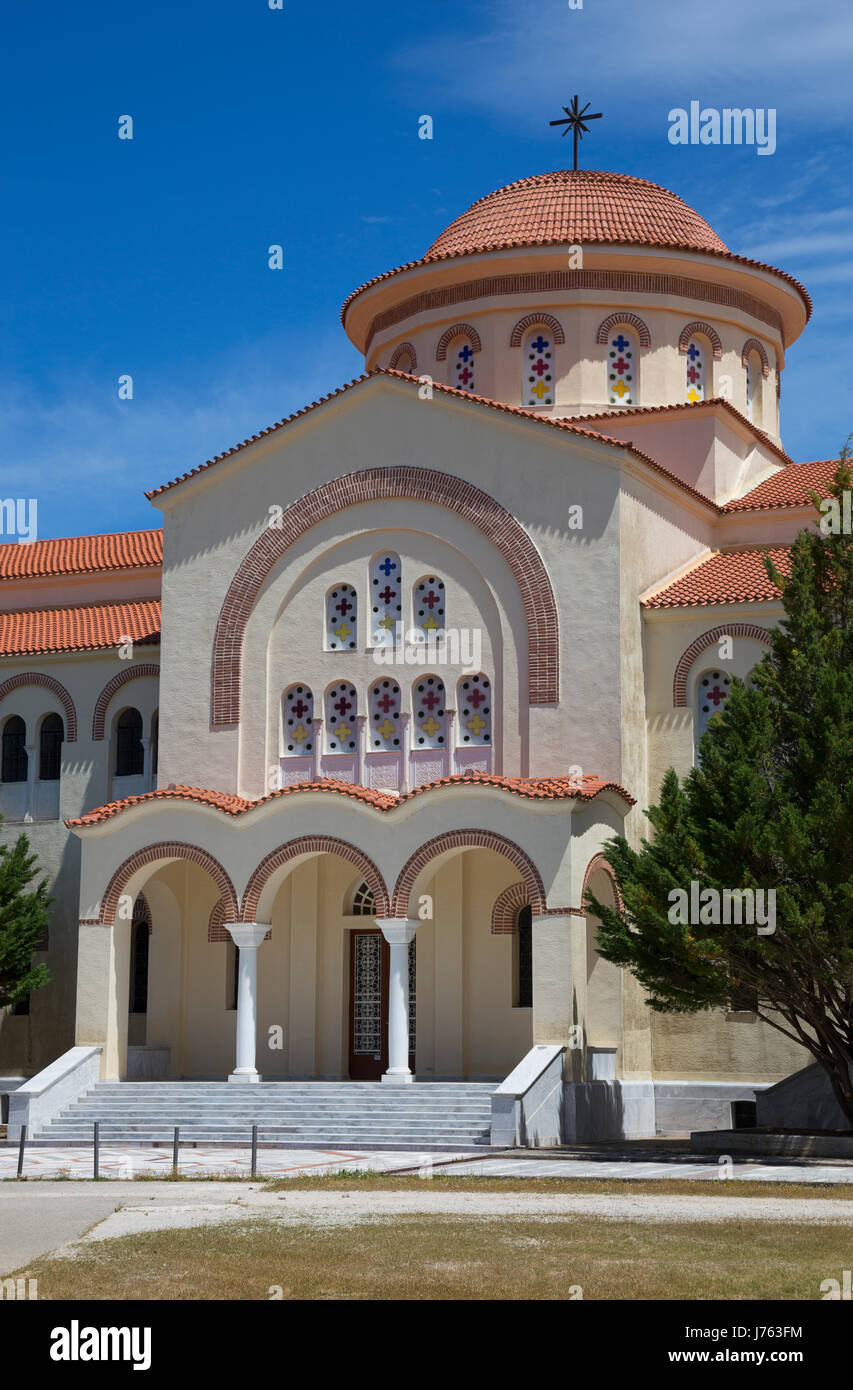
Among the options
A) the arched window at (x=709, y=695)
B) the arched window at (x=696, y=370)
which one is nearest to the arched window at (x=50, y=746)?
→ the arched window at (x=709, y=695)

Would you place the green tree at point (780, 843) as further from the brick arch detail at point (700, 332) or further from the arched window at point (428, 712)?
the brick arch detail at point (700, 332)

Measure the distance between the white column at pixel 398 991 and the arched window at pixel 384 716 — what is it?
11.2ft

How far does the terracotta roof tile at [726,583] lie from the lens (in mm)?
26984

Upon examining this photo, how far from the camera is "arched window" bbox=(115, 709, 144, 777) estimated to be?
1233 inches

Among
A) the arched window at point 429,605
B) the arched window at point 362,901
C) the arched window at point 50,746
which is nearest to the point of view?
the arched window at point 429,605

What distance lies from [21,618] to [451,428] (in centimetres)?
1054

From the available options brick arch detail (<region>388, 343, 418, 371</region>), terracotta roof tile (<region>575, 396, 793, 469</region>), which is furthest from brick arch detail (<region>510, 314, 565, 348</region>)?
Answer: brick arch detail (<region>388, 343, 418, 371</region>)

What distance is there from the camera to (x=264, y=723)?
28.7m

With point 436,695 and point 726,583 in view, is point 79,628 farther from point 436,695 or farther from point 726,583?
point 726,583

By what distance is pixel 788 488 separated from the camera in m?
31.3

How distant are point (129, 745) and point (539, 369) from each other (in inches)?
401

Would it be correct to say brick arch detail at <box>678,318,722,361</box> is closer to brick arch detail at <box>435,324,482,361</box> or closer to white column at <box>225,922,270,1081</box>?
brick arch detail at <box>435,324,482,361</box>

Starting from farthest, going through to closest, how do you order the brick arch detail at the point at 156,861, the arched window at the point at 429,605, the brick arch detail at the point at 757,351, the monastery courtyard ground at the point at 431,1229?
the brick arch detail at the point at 757,351 < the arched window at the point at 429,605 < the brick arch detail at the point at 156,861 < the monastery courtyard ground at the point at 431,1229
